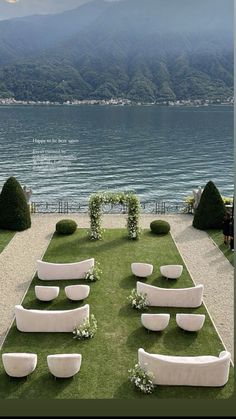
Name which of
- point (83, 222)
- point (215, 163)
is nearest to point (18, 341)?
point (83, 222)

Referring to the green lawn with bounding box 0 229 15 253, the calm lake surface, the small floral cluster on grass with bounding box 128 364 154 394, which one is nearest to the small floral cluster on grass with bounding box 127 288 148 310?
the small floral cluster on grass with bounding box 128 364 154 394

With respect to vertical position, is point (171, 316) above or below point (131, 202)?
below

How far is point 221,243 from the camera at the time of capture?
2853cm

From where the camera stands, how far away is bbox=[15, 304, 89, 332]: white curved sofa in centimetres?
1716

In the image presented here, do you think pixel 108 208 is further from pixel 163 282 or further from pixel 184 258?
pixel 163 282

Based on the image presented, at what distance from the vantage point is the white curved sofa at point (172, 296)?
19281 mm

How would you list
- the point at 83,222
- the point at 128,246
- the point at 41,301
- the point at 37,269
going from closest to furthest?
the point at 41,301, the point at 37,269, the point at 128,246, the point at 83,222

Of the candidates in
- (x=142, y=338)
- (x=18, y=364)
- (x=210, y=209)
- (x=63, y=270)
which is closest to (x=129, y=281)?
(x=63, y=270)

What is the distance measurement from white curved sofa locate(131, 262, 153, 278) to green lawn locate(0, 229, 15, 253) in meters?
8.88

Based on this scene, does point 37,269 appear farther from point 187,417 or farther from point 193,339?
point 187,417

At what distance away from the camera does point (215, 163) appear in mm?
90062

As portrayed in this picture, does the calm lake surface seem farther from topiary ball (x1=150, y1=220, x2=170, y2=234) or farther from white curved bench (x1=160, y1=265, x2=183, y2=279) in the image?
white curved bench (x1=160, y1=265, x2=183, y2=279)

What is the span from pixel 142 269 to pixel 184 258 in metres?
4.17

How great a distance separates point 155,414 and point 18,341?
6.70 metres
